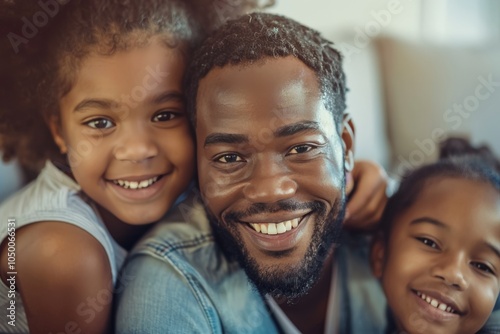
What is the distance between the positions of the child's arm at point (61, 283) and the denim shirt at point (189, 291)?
0.04 metres

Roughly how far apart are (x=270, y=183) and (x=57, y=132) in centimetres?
39

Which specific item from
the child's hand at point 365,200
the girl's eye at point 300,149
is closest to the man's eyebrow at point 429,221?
the child's hand at point 365,200

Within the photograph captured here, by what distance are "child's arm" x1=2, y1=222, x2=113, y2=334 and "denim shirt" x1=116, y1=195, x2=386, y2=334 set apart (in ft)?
0.13

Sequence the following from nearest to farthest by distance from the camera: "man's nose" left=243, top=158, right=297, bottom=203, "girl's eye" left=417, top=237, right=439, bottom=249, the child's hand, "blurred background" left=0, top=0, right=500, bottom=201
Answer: "man's nose" left=243, top=158, right=297, bottom=203
"girl's eye" left=417, top=237, right=439, bottom=249
the child's hand
"blurred background" left=0, top=0, right=500, bottom=201

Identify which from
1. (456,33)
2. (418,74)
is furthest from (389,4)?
(456,33)

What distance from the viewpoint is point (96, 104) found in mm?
777

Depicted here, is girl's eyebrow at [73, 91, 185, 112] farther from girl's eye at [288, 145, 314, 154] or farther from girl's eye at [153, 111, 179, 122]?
girl's eye at [288, 145, 314, 154]

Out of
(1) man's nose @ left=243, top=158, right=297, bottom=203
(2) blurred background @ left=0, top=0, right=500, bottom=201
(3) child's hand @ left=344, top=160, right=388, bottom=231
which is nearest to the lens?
(1) man's nose @ left=243, top=158, right=297, bottom=203

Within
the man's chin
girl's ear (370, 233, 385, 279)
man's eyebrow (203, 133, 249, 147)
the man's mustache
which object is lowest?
girl's ear (370, 233, 385, 279)

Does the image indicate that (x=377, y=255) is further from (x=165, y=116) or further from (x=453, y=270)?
(x=165, y=116)

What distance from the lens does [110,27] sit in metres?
0.78

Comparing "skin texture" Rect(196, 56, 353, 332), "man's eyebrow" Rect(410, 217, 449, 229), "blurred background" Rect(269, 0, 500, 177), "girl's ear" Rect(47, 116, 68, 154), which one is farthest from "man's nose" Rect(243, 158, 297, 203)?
"blurred background" Rect(269, 0, 500, 177)

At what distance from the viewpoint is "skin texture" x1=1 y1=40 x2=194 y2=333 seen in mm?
733

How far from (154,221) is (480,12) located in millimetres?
1214
